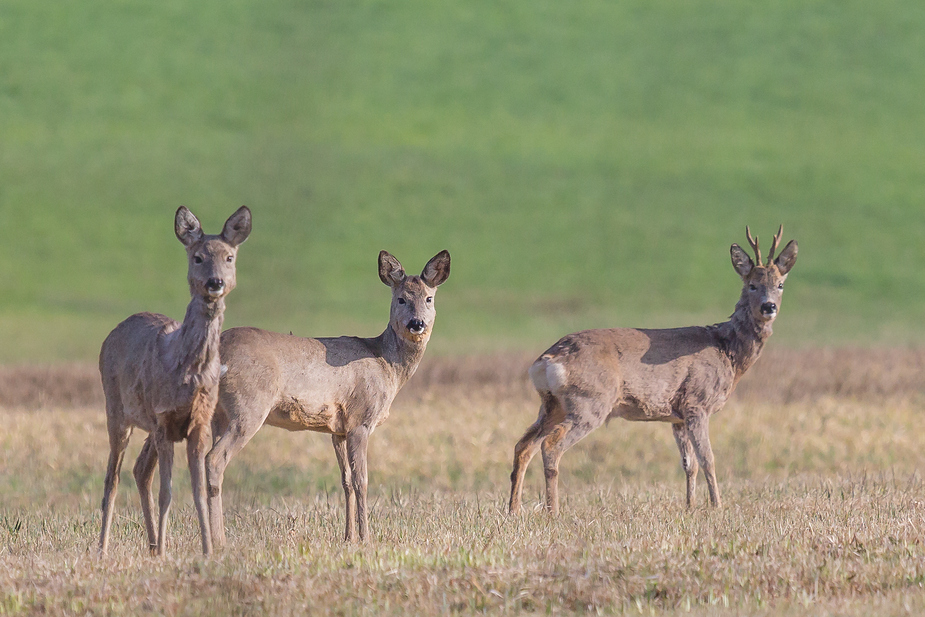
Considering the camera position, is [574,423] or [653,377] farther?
[653,377]

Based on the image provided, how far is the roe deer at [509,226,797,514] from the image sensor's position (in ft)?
35.2

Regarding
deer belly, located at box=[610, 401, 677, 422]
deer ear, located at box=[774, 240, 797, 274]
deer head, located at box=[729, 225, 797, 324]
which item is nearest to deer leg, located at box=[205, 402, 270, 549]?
deer belly, located at box=[610, 401, 677, 422]

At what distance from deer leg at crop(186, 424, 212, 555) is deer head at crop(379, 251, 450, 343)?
2.00 m

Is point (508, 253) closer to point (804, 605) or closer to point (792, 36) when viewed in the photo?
point (792, 36)

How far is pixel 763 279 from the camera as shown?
11.7 m

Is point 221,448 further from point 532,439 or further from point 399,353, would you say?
point 532,439

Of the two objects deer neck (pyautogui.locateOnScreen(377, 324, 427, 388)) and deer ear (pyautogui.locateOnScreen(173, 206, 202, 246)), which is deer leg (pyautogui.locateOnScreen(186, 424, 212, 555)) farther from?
deer neck (pyautogui.locateOnScreen(377, 324, 427, 388))

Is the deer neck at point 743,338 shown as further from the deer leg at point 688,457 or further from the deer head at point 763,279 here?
the deer leg at point 688,457

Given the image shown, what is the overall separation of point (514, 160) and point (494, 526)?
112ft

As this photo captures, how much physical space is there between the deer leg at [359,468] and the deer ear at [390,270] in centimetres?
122

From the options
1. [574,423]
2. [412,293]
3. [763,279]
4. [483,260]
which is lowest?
[574,423]

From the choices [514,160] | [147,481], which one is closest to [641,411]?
[147,481]

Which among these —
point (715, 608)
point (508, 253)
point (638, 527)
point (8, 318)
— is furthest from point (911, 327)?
point (715, 608)

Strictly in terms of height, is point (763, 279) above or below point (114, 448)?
above
